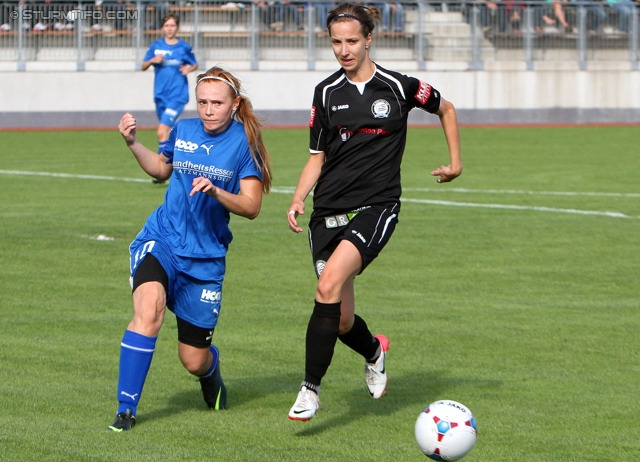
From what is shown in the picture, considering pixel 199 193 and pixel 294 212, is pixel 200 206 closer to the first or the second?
pixel 199 193

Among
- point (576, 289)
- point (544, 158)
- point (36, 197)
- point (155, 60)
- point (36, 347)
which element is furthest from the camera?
point (544, 158)

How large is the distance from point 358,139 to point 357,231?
0.57m

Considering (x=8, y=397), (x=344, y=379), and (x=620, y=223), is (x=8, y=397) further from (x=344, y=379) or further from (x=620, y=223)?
(x=620, y=223)

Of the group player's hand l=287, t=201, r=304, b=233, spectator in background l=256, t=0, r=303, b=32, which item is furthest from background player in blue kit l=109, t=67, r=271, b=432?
spectator in background l=256, t=0, r=303, b=32

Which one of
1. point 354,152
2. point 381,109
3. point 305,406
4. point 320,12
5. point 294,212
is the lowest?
point 305,406

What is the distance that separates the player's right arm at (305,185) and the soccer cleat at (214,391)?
3.19 feet

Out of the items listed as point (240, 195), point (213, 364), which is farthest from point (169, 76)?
point (240, 195)

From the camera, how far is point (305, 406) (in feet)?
20.1

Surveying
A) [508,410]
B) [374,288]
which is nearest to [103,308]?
[374,288]

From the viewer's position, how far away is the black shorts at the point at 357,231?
6562 millimetres

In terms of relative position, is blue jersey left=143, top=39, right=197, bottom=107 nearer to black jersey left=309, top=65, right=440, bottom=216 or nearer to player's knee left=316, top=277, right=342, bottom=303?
black jersey left=309, top=65, right=440, bottom=216

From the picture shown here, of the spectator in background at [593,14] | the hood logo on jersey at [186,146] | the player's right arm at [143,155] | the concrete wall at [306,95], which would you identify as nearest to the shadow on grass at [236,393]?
the player's right arm at [143,155]

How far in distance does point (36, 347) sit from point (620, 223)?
8430 millimetres

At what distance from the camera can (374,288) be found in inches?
424
